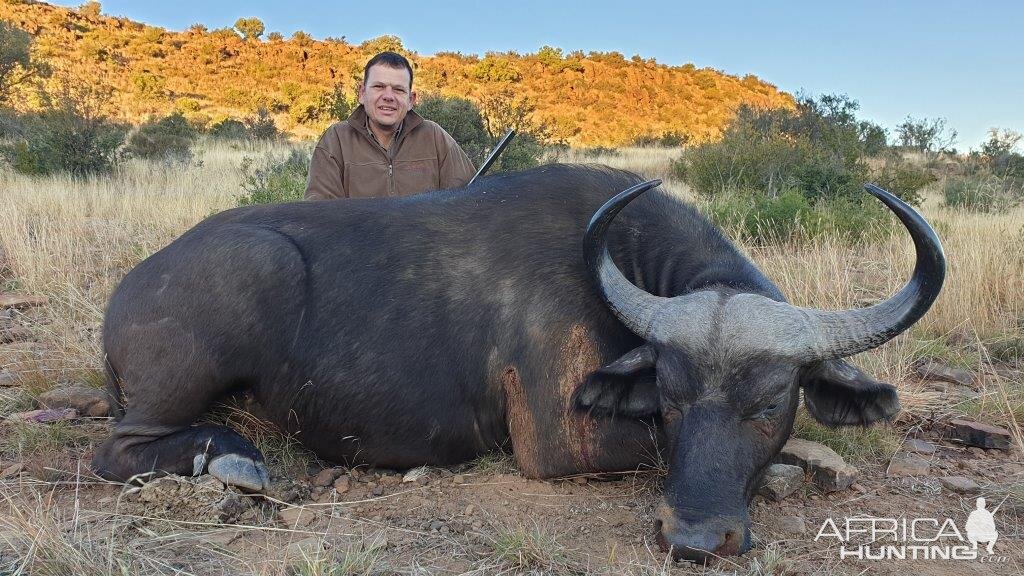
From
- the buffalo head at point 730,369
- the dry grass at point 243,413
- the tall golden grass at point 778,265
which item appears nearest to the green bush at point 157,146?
the dry grass at point 243,413

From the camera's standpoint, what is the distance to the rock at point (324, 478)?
11.4 feet

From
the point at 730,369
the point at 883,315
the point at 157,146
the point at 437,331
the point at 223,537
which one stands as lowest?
the point at 223,537

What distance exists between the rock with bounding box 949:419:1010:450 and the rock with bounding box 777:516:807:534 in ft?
5.09

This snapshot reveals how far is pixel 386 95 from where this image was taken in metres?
5.91

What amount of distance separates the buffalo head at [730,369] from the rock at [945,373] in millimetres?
2106

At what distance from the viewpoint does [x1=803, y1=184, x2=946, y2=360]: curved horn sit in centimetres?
257

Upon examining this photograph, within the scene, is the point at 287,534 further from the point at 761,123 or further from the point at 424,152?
the point at 761,123

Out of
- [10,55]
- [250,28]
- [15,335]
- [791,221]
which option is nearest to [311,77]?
[250,28]

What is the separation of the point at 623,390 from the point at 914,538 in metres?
1.28

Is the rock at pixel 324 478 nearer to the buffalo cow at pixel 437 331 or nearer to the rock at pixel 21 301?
the buffalo cow at pixel 437 331

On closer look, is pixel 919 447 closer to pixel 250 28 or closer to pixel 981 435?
pixel 981 435

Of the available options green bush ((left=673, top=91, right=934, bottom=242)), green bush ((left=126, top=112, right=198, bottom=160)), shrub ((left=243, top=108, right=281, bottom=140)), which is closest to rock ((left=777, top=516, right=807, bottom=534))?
green bush ((left=673, top=91, right=934, bottom=242))

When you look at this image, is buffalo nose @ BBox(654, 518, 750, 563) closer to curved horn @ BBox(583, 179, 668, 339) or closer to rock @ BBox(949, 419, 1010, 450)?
curved horn @ BBox(583, 179, 668, 339)

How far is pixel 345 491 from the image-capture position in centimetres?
341
